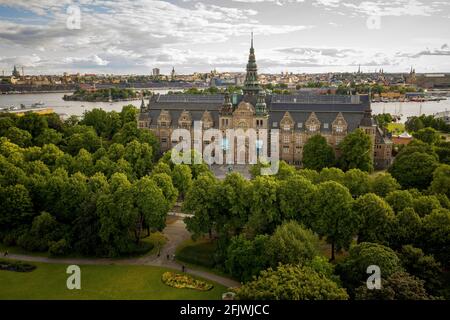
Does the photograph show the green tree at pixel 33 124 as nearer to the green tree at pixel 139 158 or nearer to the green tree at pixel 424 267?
the green tree at pixel 139 158

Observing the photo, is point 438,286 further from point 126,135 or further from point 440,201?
point 126,135

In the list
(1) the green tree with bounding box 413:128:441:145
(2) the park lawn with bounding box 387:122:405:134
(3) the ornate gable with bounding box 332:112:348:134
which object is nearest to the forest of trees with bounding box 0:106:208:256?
(3) the ornate gable with bounding box 332:112:348:134

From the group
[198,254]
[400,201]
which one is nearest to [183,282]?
[198,254]

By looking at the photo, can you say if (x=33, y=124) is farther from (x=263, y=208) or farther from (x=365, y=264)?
(x=365, y=264)

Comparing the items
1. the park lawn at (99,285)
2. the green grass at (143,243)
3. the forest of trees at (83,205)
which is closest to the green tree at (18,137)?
the forest of trees at (83,205)

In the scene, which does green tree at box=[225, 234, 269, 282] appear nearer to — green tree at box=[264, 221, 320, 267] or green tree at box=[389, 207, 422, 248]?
green tree at box=[264, 221, 320, 267]

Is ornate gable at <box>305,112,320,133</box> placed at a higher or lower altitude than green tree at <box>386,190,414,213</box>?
higher
